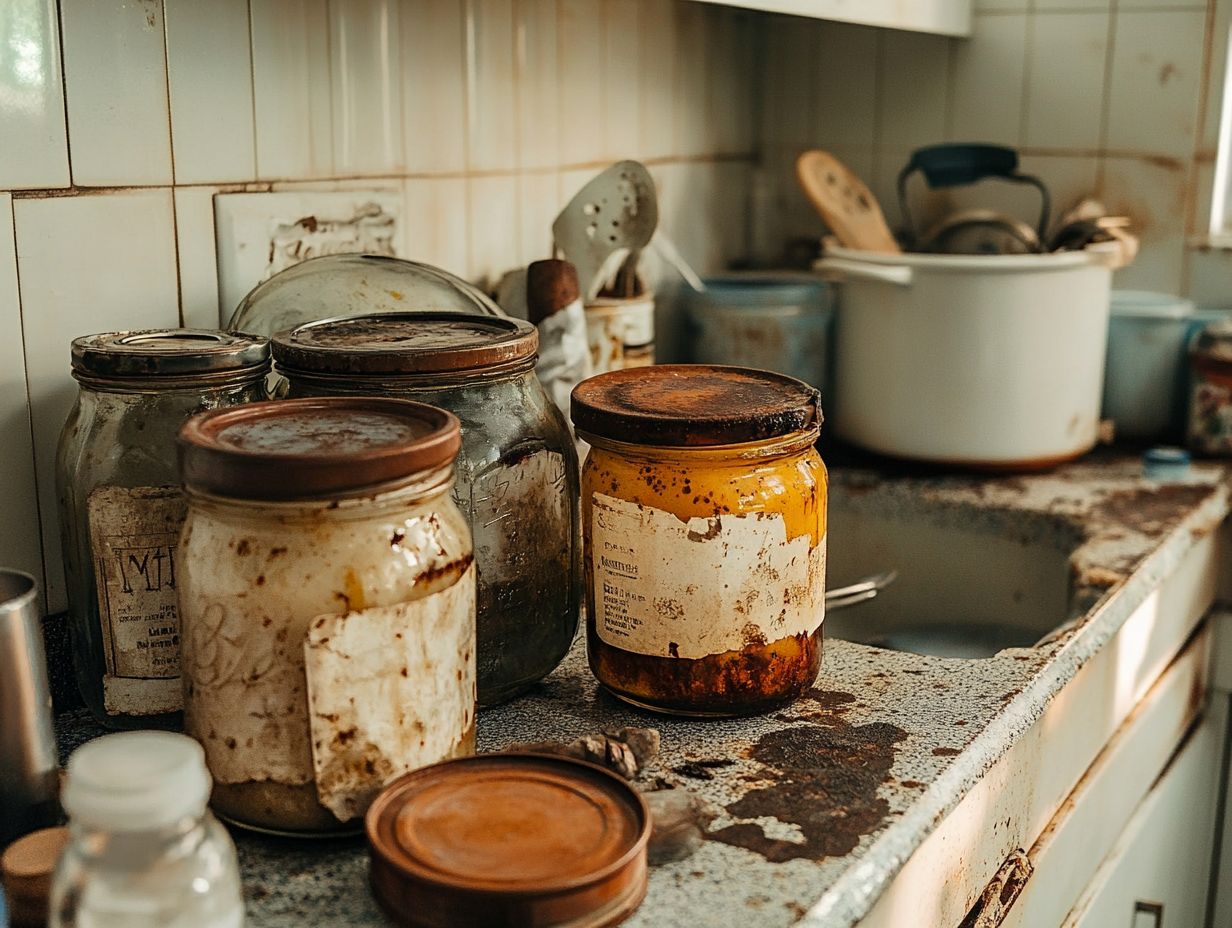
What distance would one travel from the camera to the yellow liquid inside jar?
79cm

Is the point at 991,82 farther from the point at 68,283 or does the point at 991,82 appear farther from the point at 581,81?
the point at 68,283

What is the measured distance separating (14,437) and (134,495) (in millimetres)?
134

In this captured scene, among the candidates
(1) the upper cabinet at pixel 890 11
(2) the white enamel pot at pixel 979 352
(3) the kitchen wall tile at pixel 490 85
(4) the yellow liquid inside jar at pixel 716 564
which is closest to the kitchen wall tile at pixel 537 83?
(3) the kitchen wall tile at pixel 490 85

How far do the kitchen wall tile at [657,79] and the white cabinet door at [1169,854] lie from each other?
3.05 ft

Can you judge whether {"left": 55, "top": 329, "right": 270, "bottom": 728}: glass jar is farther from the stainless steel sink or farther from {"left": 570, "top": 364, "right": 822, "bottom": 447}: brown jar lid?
the stainless steel sink

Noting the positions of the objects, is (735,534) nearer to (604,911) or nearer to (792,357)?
(604,911)

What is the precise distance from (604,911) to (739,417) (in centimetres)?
31

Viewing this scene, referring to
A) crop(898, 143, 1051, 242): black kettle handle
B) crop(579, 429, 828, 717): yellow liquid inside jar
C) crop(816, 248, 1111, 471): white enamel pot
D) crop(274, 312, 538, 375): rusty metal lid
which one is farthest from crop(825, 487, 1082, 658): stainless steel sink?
crop(274, 312, 538, 375): rusty metal lid

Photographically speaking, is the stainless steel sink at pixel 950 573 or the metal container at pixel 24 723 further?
the stainless steel sink at pixel 950 573

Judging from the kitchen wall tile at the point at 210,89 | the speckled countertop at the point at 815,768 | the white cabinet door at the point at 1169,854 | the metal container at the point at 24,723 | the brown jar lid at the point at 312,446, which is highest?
the kitchen wall tile at the point at 210,89

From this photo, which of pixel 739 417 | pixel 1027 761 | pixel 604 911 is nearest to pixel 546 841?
pixel 604 911

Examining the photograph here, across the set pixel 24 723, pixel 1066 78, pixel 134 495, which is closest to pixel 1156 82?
pixel 1066 78

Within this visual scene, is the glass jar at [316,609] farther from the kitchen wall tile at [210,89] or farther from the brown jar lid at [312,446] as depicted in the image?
the kitchen wall tile at [210,89]

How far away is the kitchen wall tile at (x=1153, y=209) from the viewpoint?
5.41 feet
